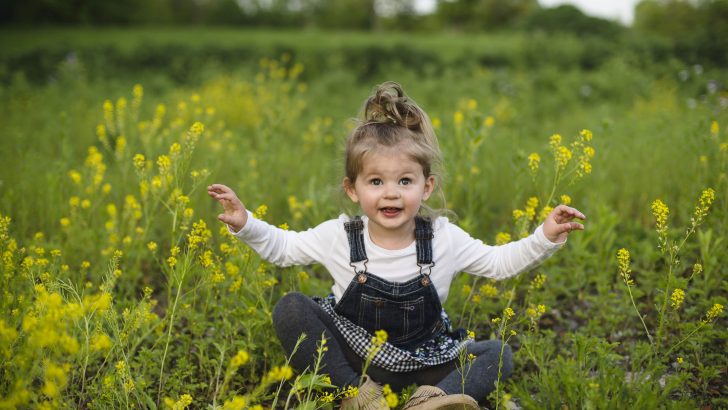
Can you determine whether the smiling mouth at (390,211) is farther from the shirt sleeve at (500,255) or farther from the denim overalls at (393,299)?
the shirt sleeve at (500,255)

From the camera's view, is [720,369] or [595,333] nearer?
[720,369]

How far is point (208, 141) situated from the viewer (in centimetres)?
484

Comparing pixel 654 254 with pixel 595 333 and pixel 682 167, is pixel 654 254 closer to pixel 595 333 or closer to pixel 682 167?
pixel 595 333

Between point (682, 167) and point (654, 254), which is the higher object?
point (682, 167)

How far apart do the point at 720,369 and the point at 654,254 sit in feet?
2.36

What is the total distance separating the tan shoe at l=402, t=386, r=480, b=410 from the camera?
1.99m

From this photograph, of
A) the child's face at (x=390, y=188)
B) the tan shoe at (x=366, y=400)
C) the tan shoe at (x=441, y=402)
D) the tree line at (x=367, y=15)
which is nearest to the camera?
the tan shoe at (x=441, y=402)

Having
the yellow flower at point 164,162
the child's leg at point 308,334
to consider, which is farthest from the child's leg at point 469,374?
the yellow flower at point 164,162

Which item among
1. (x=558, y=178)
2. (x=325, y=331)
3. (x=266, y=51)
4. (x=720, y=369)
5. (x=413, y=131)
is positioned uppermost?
(x=266, y=51)

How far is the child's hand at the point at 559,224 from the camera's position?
6.82 feet

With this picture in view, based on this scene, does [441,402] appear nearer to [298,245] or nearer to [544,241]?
[544,241]

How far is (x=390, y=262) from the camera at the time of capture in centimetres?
231

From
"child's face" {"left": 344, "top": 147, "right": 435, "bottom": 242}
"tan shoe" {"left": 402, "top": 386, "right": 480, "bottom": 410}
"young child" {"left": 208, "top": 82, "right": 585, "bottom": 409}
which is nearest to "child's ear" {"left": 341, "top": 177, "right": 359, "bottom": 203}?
"young child" {"left": 208, "top": 82, "right": 585, "bottom": 409}

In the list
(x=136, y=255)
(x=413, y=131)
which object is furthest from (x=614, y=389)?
(x=136, y=255)
